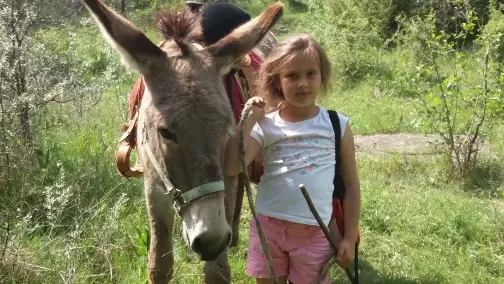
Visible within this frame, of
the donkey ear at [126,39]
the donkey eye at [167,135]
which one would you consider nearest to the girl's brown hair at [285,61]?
the donkey ear at [126,39]

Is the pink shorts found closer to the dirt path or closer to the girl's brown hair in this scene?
the girl's brown hair

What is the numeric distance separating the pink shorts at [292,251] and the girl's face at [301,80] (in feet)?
2.09

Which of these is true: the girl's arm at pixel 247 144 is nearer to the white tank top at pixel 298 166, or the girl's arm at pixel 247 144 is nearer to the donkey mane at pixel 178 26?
the white tank top at pixel 298 166

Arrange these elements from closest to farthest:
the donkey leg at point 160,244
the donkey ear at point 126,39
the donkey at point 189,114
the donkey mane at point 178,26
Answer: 1. the donkey at point 189,114
2. the donkey ear at point 126,39
3. the donkey mane at point 178,26
4. the donkey leg at point 160,244

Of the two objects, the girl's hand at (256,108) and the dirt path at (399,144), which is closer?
the girl's hand at (256,108)

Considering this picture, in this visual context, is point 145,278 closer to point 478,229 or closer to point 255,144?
point 255,144

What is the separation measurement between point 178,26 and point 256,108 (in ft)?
2.30

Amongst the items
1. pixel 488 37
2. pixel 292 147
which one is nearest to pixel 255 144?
pixel 292 147

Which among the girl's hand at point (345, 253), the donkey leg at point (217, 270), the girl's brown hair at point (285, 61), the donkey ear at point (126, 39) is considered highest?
the donkey ear at point (126, 39)

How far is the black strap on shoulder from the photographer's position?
256 cm

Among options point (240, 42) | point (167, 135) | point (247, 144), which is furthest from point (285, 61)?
point (167, 135)

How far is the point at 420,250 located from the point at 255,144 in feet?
7.69

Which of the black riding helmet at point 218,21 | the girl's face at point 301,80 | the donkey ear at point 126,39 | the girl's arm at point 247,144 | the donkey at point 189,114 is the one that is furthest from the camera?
the black riding helmet at point 218,21

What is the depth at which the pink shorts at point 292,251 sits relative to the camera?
Answer: 2514mm
